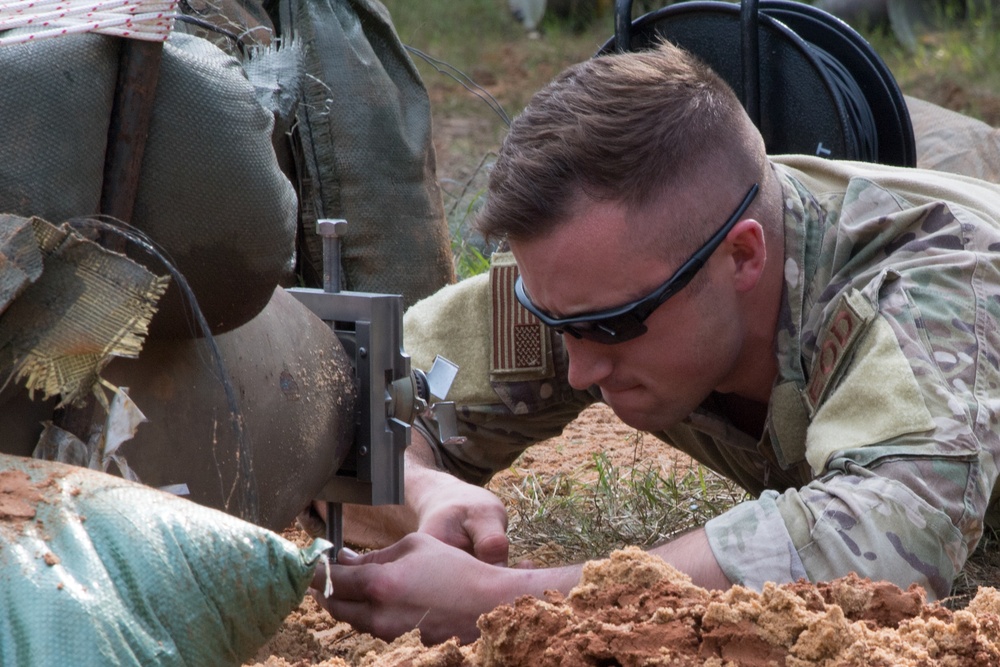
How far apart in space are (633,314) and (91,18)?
3.43 ft

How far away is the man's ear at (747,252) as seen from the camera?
7.23 ft

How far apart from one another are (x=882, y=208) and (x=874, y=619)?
3.53ft

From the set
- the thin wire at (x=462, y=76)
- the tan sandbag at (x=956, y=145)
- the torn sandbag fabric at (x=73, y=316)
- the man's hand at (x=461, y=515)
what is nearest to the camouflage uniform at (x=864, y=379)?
the man's hand at (x=461, y=515)

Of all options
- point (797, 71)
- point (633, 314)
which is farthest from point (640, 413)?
point (797, 71)

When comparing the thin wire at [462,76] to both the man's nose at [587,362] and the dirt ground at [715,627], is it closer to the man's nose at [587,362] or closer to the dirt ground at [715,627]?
the man's nose at [587,362]

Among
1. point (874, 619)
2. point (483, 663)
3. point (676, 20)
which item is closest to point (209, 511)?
point (483, 663)

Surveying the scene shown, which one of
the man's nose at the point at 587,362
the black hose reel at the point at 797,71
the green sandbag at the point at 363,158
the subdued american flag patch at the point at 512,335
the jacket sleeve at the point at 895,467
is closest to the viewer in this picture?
the jacket sleeve at the point at 895,467

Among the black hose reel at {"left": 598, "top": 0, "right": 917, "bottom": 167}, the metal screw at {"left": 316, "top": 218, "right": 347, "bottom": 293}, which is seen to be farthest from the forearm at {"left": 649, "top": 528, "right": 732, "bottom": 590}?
the black hose reel at {"left": 598, "top": 0, "right": 917, "bottom": 167}

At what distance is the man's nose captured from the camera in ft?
7.39

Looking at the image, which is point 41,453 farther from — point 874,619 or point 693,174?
point 693,174

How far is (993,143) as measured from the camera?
4.92 m

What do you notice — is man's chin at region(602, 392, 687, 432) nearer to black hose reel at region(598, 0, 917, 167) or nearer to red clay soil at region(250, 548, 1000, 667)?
red clay soil at region(250, 548, 1000, 667)

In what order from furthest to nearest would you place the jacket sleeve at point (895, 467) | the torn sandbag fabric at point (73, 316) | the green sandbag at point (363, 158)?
the green sandbag at point (363, 158) < the jacket sleeve at point (895, 467) < the torn sandbag fabric at point (73, 316)

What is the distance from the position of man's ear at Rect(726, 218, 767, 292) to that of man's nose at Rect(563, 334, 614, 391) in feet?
0.86
